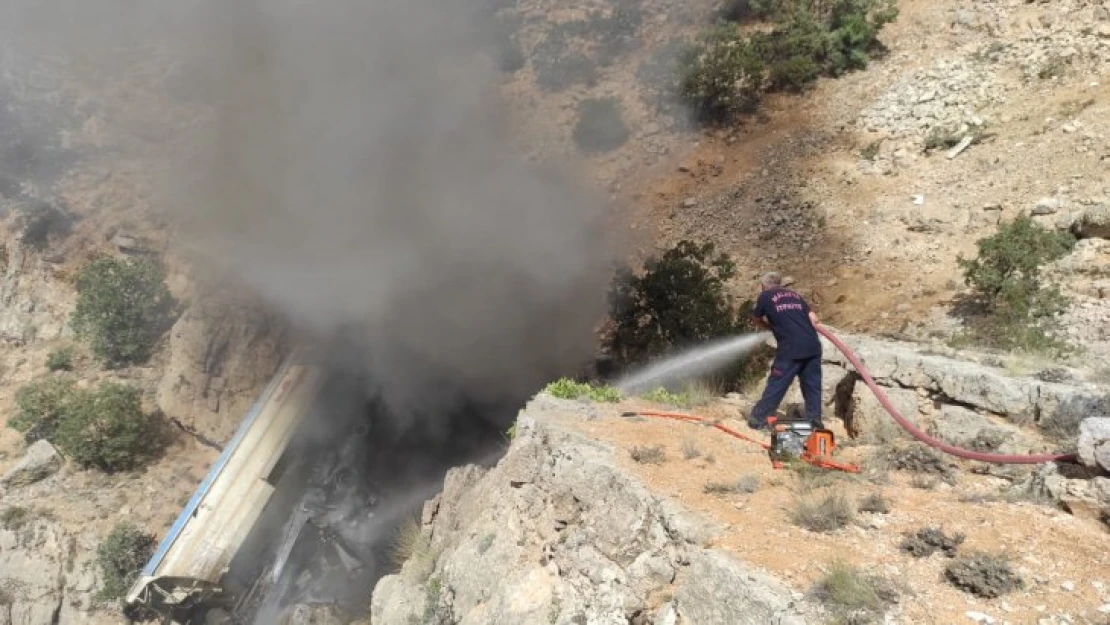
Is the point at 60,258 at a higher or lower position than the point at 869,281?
higher

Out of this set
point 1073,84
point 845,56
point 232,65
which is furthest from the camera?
point 232,65

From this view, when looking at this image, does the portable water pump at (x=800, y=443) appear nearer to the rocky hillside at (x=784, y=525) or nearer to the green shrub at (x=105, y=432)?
the rocky hillside at (x=784, y=525)

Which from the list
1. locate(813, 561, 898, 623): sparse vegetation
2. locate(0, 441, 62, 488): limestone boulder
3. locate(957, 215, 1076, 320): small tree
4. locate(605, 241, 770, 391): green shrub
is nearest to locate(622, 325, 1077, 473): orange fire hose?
locate(813, 561, 898, 623): sparse vegetation

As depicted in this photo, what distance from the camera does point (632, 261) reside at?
11055mm

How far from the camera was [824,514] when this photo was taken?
300 centimetres

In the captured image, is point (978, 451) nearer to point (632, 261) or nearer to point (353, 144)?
point (632, 261)

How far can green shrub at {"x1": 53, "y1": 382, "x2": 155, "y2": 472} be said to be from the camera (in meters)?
9.09

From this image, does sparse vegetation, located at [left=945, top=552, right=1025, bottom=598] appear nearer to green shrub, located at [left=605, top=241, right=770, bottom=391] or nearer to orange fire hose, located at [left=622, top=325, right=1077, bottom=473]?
orange fire hose, located at [left=622, top=325, right=1077, bottom=473]

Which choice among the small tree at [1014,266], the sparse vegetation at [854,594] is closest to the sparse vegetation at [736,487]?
the sparse vegetation at [854,594]

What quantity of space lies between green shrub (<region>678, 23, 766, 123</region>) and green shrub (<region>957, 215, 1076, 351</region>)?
601 centimetres


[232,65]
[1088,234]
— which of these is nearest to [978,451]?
[1088,234]

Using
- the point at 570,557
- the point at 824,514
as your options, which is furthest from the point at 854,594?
the point at 570,557

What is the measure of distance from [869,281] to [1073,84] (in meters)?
4.02

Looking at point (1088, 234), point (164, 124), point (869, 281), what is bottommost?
point (869, 281)
